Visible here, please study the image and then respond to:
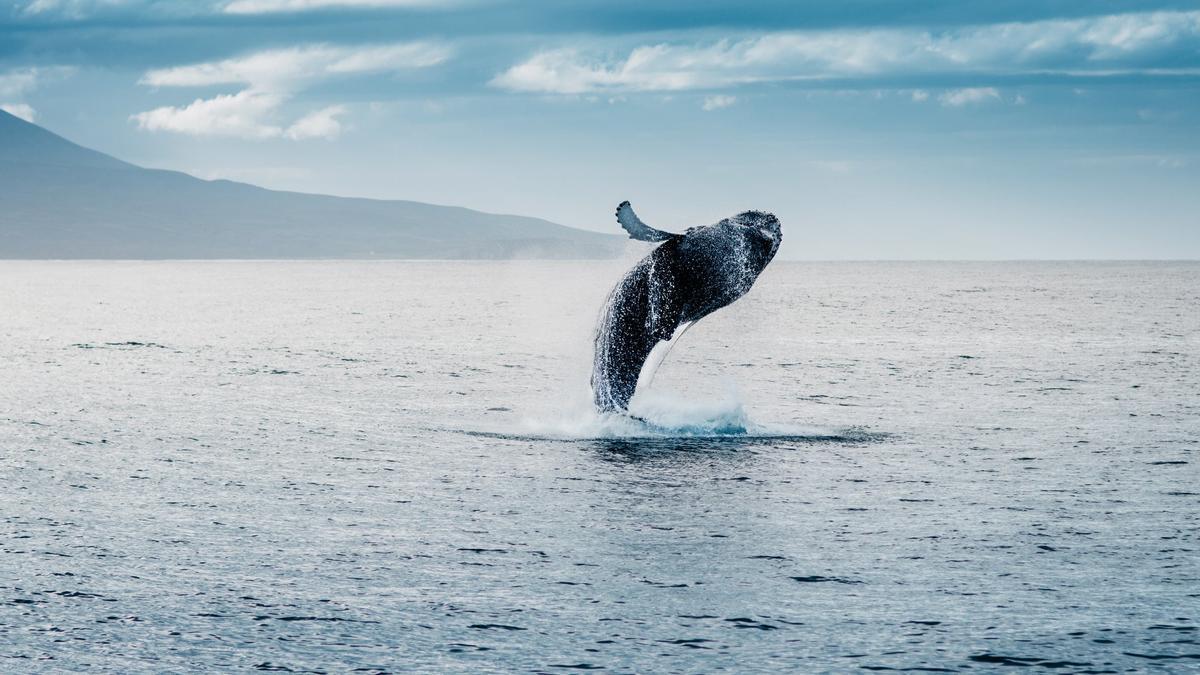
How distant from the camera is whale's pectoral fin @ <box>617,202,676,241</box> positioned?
20891 millimetres

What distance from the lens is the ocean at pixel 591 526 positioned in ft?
38.3

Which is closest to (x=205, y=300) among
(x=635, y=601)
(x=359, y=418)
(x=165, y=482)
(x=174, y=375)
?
(x=174, y=375)

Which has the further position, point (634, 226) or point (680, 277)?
point (680, 277)

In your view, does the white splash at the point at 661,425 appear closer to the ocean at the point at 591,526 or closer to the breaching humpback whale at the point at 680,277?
the ocean at the point at 591,526

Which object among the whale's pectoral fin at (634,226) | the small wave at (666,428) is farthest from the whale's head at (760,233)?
the small wave at (666,428)

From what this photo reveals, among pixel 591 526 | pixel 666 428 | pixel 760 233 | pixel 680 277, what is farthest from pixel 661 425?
pixel 591 526

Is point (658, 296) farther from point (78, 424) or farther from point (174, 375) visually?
point (174, 375)

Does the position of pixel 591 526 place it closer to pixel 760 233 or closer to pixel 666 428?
pixel 760 233

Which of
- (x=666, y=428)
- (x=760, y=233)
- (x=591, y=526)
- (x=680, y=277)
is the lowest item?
(x=591, y=526)

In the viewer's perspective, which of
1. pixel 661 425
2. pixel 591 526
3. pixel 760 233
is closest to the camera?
pixel 591 526

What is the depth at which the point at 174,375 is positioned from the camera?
1469 inches

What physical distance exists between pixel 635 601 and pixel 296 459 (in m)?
10.1

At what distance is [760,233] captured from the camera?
853 inches

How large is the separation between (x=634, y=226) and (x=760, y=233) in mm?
2024
